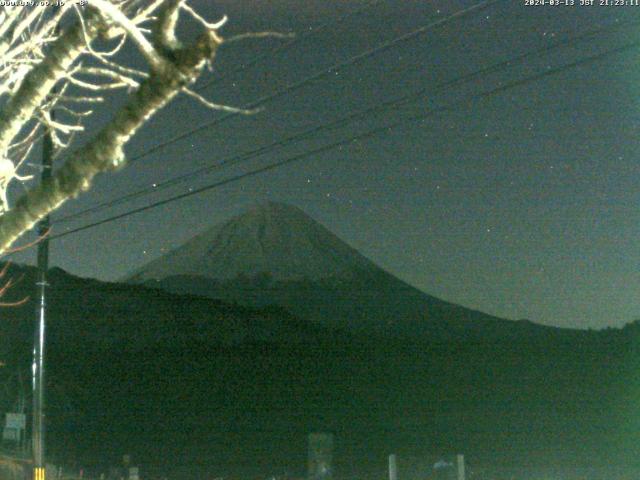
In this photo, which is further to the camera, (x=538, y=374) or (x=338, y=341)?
(x=338, y=341)

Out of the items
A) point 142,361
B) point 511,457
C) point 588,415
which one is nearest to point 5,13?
point 511,457

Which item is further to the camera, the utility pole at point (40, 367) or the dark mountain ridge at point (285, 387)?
the dark mountain ridge at point (285, 387)

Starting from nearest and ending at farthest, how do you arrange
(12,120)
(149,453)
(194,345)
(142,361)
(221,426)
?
(12,120) < (149,453) < (221,426) < (142,361) < (194,345)

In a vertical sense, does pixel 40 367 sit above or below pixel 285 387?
below

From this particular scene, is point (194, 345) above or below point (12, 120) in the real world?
above

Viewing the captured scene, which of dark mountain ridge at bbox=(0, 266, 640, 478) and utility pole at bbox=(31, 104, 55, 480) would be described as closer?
utility pole at bbox=(31, 104, 55, 480)

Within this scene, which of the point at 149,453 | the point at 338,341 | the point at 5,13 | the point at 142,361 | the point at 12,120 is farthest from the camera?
the point at 338,341

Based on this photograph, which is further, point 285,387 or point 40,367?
point 285,387

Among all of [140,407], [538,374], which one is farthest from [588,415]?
[140,407]

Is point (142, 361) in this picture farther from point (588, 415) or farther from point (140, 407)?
point (588, 415)

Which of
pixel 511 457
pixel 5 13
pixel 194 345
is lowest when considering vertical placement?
pixel 511 457
